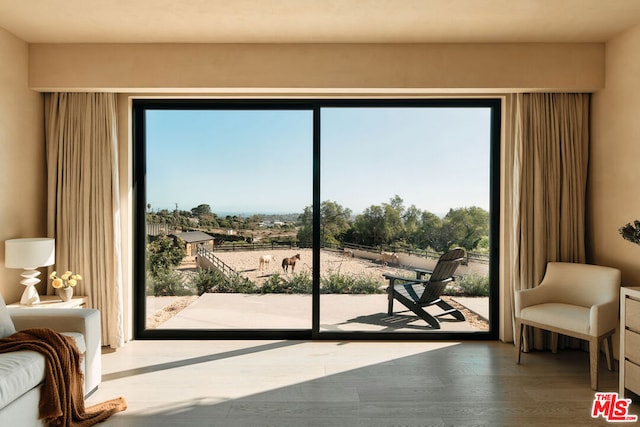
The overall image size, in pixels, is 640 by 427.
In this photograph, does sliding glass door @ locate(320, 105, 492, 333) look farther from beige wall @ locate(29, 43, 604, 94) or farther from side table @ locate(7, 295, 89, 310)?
side table @ locate(7, 295, 89, 310)

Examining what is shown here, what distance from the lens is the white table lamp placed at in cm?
337

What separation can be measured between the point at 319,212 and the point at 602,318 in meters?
2.35

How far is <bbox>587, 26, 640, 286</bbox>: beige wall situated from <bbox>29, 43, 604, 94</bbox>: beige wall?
246mm

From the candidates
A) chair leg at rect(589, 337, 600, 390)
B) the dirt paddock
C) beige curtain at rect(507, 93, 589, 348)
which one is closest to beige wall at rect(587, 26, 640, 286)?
beige curtain at rect(507, 93, 589, 348)

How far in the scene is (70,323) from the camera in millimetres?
2934

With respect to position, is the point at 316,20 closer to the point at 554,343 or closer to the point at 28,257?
the point at 28,257

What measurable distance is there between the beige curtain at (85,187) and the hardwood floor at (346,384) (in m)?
0.77

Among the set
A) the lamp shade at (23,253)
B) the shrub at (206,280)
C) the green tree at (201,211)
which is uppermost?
the green tree at (201,211)

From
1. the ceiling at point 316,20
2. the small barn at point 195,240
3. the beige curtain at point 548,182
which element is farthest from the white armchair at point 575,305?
the small barn at point 195,240

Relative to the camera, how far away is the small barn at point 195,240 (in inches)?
166

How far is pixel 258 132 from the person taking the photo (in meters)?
4.18

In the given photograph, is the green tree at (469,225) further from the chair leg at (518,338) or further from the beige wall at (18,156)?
the beige wall at (18,156)

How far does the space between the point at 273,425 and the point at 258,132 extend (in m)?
2.56

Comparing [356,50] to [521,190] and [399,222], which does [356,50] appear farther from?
[521,190]
